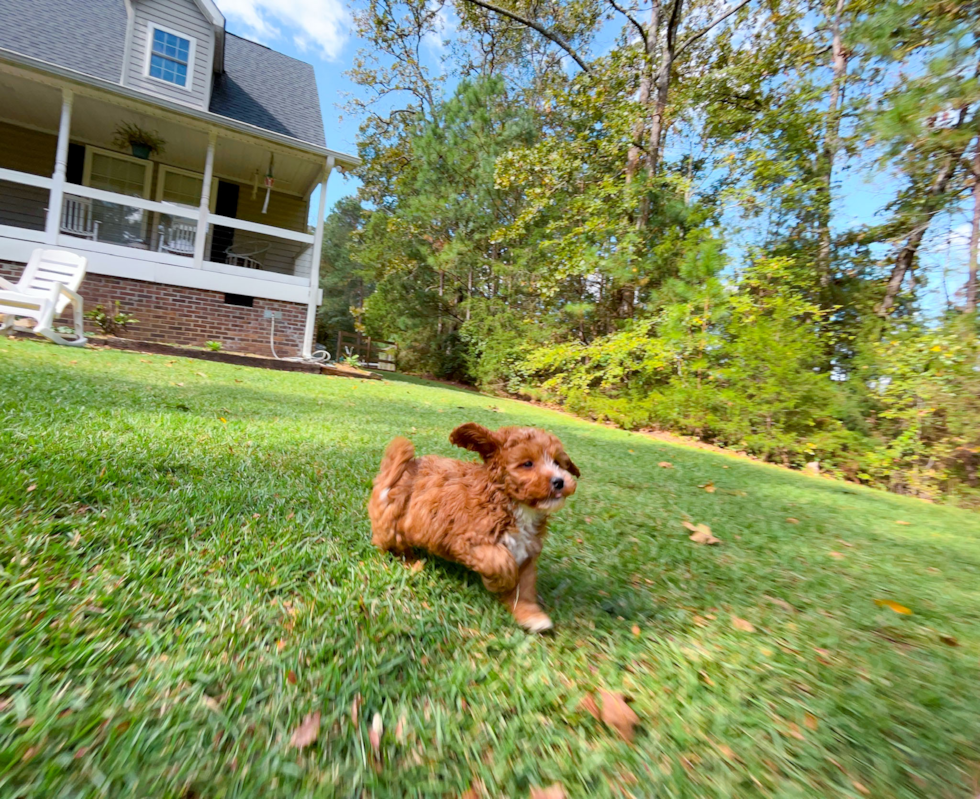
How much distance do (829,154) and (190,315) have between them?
15299mm

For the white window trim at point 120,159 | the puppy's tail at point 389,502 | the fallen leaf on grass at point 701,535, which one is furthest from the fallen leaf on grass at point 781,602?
the white window trim at point 120,159

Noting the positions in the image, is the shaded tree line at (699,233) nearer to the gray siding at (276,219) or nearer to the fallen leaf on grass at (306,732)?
the gray siding at (276,219)

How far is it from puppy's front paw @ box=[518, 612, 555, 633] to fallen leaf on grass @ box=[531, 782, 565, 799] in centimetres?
61

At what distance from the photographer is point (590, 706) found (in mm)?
1349

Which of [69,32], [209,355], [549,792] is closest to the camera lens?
[549,792]

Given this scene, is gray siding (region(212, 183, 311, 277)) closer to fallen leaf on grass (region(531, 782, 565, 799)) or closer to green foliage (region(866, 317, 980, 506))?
green foliage (region(866, 317, 980, 506))

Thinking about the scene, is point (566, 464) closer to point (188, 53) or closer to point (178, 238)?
point (178, 238)

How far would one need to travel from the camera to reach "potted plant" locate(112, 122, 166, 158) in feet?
37.7

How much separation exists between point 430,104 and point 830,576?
923 inches

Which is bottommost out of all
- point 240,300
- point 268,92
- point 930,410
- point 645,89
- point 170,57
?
point 930,410

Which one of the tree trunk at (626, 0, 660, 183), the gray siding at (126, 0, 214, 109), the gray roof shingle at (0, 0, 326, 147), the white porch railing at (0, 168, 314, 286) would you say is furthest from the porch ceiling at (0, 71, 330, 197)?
the tree trunk at (626, 0, 660, 183)

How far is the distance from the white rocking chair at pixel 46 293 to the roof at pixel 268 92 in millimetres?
5378

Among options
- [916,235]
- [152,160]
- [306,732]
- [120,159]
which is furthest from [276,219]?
[306,732]

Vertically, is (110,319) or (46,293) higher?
(46,293)
